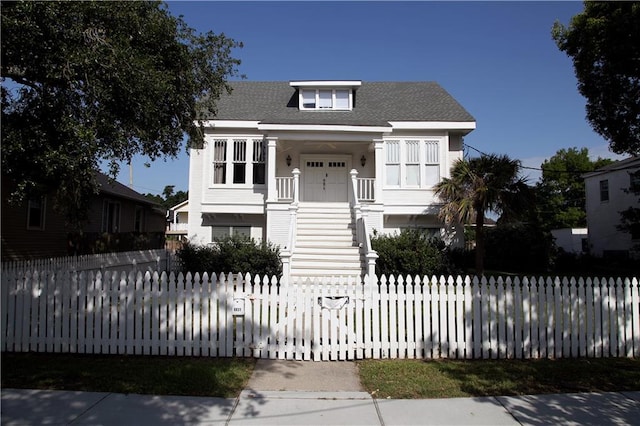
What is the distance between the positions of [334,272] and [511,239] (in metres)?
11.5

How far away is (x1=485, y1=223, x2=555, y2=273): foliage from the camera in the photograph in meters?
19.8

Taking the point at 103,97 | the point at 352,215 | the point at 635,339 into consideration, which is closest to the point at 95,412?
the point at 103,97

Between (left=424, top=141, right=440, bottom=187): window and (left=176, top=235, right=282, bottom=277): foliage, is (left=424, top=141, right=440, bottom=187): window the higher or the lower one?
the higher one

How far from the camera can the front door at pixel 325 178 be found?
1797 cm

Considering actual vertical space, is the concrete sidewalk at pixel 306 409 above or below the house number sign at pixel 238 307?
below

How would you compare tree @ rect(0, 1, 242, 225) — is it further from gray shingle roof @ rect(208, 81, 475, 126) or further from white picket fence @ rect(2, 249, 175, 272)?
gray shingle roof @ rect(208, 81, 475, 126)

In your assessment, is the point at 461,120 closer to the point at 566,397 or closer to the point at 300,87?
the point at 300,87

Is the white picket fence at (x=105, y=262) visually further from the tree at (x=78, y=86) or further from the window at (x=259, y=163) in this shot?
the window at (x=259, y=163)

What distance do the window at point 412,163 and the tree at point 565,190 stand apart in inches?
1515

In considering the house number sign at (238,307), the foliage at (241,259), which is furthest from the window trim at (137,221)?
the house number sign at (238,307)

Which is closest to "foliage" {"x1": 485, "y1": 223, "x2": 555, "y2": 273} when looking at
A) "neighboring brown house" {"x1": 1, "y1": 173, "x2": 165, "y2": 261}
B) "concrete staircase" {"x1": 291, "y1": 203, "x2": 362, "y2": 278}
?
"concrete staircase" {"x1": 291, "y1": 203, "x2": 362, "y2": 278}

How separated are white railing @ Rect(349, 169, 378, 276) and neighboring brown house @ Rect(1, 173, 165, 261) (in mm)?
6679

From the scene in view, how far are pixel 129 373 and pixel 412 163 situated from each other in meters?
13.7

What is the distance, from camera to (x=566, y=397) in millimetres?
5457
